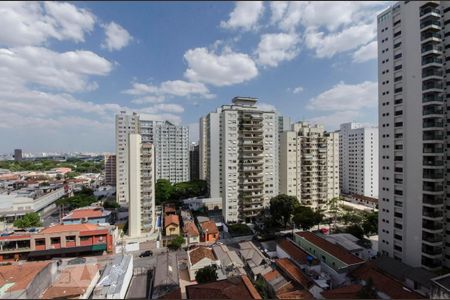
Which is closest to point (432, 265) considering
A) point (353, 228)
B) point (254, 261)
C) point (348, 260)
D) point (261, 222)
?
point (348, 260)

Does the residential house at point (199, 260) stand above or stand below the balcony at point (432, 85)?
below

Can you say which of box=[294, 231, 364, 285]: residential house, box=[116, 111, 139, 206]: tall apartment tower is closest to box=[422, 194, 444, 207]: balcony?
box=[294, 231, 364, 285]: residential house

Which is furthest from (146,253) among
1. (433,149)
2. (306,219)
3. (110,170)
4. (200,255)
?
(110,170)

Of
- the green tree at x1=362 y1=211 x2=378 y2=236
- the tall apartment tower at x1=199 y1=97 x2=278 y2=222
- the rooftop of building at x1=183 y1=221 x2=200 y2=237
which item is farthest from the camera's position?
the tall apartment tower at x1=199 y1=97 x2=278 y2=222

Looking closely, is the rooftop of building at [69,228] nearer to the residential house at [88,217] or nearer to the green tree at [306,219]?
the residential house at [88,217]

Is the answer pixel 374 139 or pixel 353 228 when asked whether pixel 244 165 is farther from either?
pixel 374 139

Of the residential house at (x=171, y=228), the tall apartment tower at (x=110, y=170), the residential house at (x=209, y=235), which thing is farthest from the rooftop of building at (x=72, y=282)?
the tall apartment tower at (x=110, y=170)

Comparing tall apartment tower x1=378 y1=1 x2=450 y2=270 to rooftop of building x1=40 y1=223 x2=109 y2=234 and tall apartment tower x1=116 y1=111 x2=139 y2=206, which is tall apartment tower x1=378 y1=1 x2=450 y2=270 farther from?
tall apartment tower x1=116 y1=111 x2=139 y2=206
